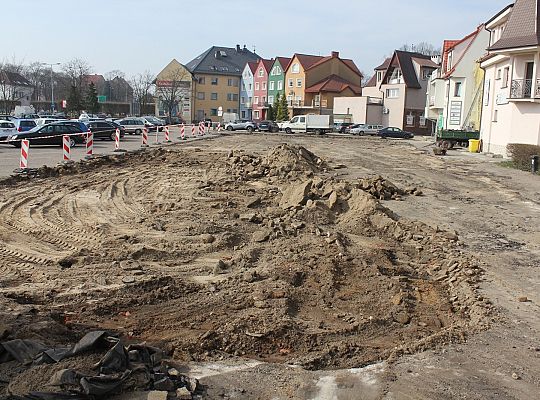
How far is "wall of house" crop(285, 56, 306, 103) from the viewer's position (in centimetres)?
9000

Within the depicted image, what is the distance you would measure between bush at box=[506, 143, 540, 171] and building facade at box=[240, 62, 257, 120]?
8219cm

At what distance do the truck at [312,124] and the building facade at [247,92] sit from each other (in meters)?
44.3

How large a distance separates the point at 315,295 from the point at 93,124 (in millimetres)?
33810

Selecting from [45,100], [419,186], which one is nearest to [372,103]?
[419,186]

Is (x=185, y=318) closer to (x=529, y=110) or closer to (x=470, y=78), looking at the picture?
(x=529, y=110)

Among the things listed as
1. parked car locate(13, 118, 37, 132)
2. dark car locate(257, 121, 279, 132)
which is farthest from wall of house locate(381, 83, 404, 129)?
parked car locate(13, 118, 37, 132)

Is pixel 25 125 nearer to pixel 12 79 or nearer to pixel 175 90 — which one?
pixel 175 90

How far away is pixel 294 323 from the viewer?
6.50 meters

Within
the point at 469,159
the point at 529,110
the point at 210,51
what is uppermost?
the point at 210,51

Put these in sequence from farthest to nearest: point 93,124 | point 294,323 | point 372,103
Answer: point 372,103, point 93,124, point 294,323

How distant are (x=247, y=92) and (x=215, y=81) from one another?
22.1 ft

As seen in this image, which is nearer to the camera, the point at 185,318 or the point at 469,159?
the point at 185,318

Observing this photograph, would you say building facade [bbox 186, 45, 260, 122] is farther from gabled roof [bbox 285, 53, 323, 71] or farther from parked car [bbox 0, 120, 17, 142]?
parked car [bbox 0, 120, 17, 142]

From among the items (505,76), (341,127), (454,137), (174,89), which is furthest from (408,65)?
(174,89)
